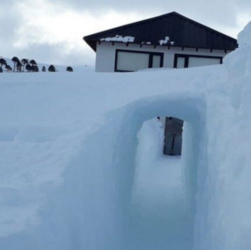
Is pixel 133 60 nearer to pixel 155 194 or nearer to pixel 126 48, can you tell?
pixel 126 48

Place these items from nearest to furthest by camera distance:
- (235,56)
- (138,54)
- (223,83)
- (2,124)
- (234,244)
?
(234,244) → (2,124) → (235,56) → (223,83) → (138,54)

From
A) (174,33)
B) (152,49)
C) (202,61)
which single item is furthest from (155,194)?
(174,33)

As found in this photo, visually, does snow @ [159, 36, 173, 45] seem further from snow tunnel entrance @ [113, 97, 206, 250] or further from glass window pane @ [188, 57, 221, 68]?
snow tunnel entrance @ [113, 97, 206, 250]

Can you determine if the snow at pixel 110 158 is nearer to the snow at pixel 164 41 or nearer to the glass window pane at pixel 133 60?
the glass window pane at pixel 133 60

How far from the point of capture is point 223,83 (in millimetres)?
6945

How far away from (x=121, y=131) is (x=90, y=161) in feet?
6.96

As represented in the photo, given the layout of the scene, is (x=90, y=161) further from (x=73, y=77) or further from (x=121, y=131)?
(x=73, y=77)

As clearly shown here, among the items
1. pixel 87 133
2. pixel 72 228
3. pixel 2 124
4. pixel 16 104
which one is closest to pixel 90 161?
pixel 87 133

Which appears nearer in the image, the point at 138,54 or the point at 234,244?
the point at 234,244

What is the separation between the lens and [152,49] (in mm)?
16031

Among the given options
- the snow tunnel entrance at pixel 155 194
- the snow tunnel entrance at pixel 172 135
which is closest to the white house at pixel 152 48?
the snow tunnel entrance at pixel 172 135

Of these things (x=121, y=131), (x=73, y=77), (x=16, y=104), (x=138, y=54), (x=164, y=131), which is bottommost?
(x=164, y=131)

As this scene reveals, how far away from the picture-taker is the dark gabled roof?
15953mm

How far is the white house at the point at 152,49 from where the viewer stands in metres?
15.9
